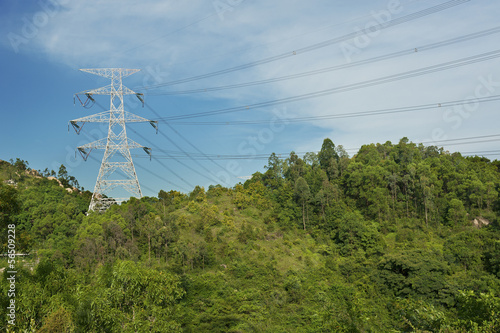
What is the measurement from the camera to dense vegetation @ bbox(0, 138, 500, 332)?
1589cm

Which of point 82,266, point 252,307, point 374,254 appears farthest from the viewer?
point 374,254

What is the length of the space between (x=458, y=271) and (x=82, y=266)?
114ft

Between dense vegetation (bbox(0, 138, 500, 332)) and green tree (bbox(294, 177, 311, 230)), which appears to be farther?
green tree (bbox(294, 177, 311, 230))

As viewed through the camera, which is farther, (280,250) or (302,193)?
(302,193)

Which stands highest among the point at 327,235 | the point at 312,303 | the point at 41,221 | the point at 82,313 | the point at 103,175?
the point at 103,175

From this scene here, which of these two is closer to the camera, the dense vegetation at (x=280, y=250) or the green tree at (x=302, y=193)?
the dense vegetation at (x=280, y=250)

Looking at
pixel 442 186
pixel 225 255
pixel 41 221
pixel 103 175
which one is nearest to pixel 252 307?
pixel 225 255

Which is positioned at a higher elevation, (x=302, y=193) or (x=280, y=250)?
(x=302, y=193)

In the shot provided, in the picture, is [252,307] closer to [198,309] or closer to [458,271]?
[198,309]

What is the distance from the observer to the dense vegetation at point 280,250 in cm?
1589

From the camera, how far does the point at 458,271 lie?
1371 inches

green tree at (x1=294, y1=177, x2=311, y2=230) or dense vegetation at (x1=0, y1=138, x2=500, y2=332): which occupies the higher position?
green tree at (x1=294, y1=177, x2=311, y2=230)

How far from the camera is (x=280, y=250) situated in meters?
41.6

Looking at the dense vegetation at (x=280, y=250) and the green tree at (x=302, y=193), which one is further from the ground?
the green tree at (x=302, y=193)
